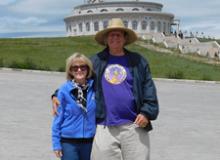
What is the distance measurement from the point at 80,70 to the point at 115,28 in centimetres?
45

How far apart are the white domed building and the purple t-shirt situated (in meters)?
95.7

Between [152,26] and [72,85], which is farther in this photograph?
[152,26]

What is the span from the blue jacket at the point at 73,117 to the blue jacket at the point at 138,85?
64mm

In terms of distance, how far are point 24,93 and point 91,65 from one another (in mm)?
10411

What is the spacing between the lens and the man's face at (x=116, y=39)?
4.32 metres

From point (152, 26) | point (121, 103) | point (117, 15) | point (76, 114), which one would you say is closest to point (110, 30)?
point (121, 103)

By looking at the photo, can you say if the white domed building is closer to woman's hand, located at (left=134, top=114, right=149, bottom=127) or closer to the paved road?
the paved road

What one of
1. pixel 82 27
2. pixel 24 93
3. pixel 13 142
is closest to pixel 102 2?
pixel 82 27

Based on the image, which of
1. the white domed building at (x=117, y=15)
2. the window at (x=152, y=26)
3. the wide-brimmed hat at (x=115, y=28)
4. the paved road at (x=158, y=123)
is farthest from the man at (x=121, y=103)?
the window at (x=152, y=26)

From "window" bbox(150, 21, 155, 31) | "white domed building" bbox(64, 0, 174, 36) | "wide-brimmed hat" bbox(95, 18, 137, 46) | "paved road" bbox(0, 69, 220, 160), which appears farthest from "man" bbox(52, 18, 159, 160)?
"window" bbox(150, 21, 155, 31)

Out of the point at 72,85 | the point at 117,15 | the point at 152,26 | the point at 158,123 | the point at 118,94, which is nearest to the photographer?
the point at 118,94

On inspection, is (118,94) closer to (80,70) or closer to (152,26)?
(80,70)

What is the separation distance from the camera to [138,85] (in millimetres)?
4246

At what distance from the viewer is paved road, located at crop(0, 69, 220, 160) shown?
762 cm
